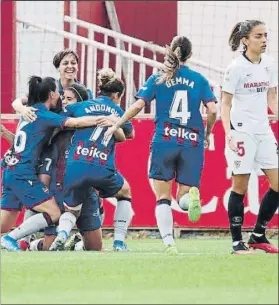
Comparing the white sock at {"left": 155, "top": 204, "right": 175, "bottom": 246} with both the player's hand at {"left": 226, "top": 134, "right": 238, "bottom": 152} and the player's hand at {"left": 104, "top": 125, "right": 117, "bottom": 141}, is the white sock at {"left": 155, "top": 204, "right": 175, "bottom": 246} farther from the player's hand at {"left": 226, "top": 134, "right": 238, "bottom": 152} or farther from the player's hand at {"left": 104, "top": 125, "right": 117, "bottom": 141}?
the player's hand at {"left": 226, "top": 134, "right": 238, "bottom": 152}

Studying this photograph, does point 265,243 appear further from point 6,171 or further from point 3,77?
point 3,77

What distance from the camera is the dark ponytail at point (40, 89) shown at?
11.8 meters

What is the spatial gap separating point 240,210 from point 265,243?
36 cm

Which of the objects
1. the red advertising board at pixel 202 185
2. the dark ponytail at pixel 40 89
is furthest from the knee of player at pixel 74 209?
the red advertising board at pixel 202 185

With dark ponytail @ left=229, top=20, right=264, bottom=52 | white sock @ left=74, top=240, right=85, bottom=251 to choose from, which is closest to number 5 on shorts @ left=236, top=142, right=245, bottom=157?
dark ponytail @ left=229, top=20, right=264, bottom=52

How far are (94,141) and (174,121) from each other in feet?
2.56

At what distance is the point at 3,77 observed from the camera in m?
16.0

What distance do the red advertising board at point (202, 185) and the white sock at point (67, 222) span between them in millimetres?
3416

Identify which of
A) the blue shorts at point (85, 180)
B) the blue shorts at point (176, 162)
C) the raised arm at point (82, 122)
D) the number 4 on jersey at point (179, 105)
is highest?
the number 4 on jersey at point (179, 105)

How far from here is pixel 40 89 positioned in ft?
38.9

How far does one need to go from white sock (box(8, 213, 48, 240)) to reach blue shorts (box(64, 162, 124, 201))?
0.92 ft

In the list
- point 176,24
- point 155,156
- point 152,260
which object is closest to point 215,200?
point 155,156

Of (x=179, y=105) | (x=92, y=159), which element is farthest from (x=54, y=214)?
(x=179, y=105)

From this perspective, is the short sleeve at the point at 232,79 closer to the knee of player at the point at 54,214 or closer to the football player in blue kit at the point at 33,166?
the football player in blue kit at the point at 33,166
